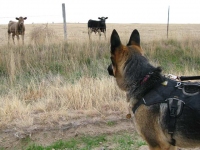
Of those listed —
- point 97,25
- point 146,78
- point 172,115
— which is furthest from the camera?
point 97,25

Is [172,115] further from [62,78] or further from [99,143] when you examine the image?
[62,78]

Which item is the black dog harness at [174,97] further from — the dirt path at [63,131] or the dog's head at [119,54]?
the dirt path at [63,131]

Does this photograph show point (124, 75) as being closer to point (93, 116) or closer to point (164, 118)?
point (164, 118)

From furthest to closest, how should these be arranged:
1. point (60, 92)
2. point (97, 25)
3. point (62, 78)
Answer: point (97, 25)
point (62, 78)
point (60, 92)

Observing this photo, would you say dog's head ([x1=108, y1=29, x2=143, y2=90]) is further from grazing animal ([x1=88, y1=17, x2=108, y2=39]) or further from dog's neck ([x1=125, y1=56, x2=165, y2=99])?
grazing animal ([x1=88, y1=17, x2=108, y2=39])

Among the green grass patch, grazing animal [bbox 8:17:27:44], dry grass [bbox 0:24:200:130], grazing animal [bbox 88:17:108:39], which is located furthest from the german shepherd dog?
grazing animal [bbox 88:17:108:39]

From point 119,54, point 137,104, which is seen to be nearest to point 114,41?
point 119,54

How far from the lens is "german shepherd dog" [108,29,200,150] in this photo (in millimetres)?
2926

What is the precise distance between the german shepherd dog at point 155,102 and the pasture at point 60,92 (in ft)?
7.09

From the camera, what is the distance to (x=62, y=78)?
8.55m

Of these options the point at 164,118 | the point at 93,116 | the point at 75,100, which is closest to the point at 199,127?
the point at 164,118

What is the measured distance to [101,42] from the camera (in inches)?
479

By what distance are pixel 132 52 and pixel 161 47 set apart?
366 inches

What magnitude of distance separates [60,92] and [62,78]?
187 centimetres
